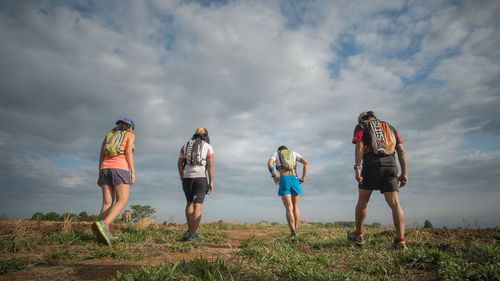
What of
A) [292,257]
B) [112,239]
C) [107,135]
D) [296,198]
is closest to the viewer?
[292,257]

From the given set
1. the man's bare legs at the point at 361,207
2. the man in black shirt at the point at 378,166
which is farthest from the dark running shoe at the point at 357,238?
the man's bare legs at the point at 361,207

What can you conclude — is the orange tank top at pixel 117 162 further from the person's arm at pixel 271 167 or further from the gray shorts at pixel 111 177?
the person's arm at pixel 271 167

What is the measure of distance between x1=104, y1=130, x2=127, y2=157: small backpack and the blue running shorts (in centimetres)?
345

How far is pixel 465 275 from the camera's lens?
2.26 metres

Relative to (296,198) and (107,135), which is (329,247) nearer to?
(296,198)

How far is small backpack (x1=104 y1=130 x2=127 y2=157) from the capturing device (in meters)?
4.60

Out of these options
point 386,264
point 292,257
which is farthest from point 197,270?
point 386,264

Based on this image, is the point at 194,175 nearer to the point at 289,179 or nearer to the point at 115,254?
the point at 115,254

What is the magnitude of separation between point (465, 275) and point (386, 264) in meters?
0.70

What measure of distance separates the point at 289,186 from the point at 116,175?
362 cm

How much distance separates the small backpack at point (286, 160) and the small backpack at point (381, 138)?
7.28 ft

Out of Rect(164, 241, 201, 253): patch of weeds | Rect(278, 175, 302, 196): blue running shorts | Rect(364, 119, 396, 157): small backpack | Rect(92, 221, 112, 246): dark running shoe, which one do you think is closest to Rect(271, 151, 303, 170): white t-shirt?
Rect(278, 175, 302, 196): blue running shorts

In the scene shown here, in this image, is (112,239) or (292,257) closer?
(292,257)

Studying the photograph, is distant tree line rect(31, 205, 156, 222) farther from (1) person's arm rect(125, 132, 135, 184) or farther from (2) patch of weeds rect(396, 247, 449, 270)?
(2) patch of weeds rect(396, 247, 449, 270)
